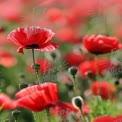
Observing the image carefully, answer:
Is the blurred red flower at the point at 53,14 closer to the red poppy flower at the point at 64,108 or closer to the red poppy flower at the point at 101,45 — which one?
the red poppy flower at the point at 101,45

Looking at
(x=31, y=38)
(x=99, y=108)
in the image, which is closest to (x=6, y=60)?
(x=99, y=108)

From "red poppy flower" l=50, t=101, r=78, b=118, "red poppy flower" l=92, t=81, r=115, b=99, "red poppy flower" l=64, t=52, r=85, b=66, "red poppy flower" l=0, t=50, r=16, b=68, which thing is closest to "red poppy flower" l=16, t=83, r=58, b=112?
"red poppy flower" l=50, t=101, r=78, b=118

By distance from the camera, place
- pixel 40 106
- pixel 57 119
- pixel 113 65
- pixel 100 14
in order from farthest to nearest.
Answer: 1. pixel 100 14
2. pixel 113 65
3. pixel 57 119
4. pixel 40 106

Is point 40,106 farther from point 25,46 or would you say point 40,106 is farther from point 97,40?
point 97,40

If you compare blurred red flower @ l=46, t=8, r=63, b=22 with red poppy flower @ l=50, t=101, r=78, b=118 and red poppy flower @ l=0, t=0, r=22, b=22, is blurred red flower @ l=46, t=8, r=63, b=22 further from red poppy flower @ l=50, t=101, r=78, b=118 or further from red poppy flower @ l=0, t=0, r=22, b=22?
red poppy flower @ l=50, t=101, r=78, b=118

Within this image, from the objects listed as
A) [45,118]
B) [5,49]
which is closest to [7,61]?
[5,49]
